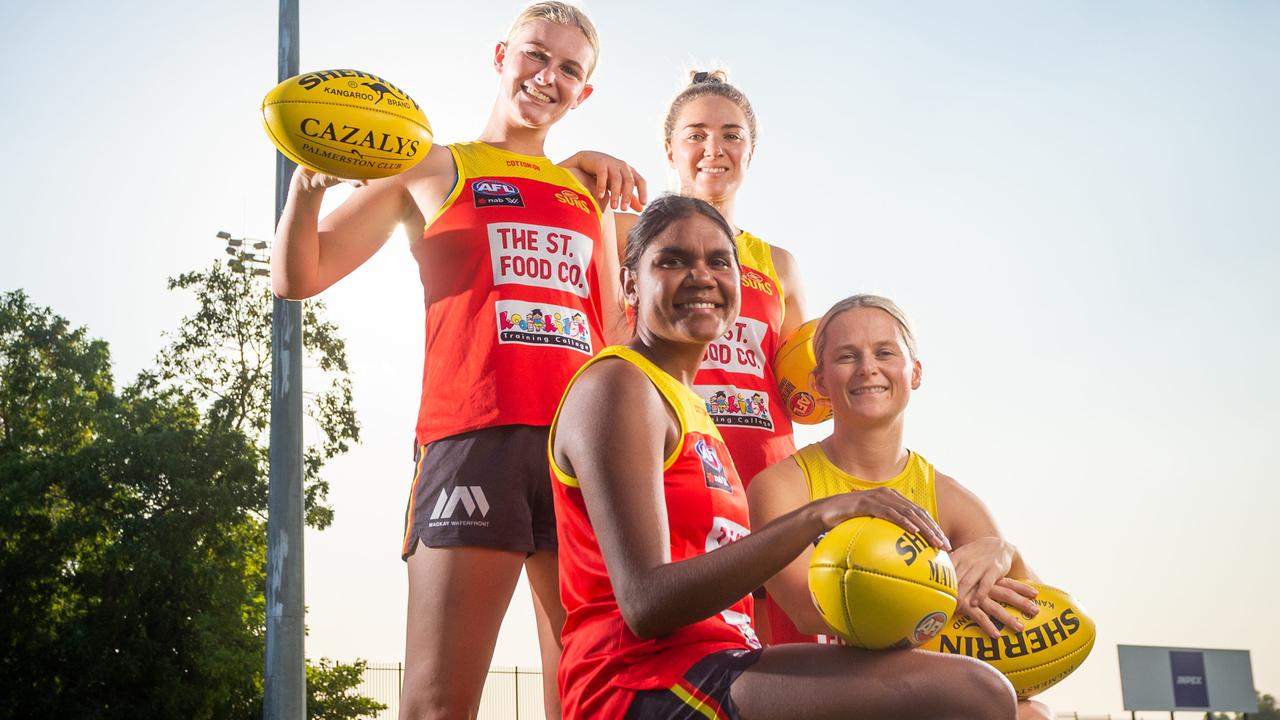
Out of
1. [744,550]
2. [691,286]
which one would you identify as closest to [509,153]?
[691,286]

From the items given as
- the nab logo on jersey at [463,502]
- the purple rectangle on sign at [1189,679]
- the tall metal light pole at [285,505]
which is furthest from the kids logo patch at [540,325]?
the purple rectangle on sign at [1189,679]

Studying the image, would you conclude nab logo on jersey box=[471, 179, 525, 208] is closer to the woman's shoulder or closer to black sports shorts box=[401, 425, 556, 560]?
black sports shorts box=[401, 425, 556, 560]

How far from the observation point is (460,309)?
3.65 m

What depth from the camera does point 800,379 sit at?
4.37 meters

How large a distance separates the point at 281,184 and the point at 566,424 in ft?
22.7

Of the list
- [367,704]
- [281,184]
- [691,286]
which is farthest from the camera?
[367,704]

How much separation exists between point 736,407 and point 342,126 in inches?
69.2

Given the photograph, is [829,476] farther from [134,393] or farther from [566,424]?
[134,393]

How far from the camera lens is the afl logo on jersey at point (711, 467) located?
2.58 meters

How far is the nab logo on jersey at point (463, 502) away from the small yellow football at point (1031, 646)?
52.8 inches

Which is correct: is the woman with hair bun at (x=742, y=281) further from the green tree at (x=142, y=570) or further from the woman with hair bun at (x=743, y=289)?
the green tree at (x=142, y=570)

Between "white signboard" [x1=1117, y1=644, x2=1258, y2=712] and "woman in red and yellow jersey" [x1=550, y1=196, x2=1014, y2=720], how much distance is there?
4088cm

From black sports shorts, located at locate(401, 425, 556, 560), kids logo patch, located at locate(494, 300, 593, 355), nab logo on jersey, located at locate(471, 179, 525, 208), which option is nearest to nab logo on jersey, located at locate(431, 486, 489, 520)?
black sports shorts, located at locate(401, 425, 556, 560)

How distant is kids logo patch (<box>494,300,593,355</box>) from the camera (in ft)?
11.7
